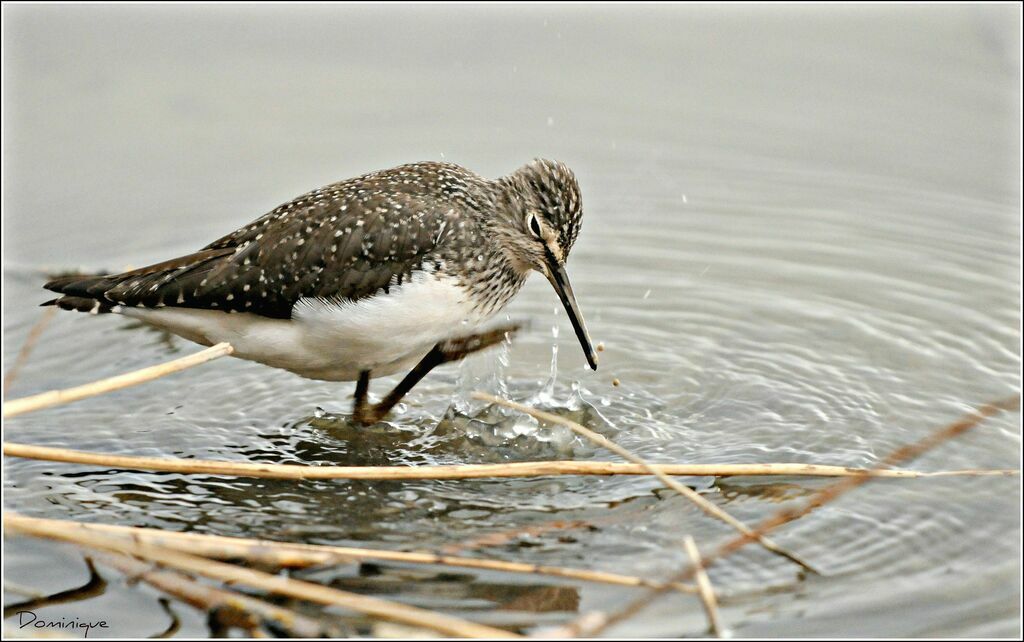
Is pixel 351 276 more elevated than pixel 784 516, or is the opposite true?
pixel 351 276

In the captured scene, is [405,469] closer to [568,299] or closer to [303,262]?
[303,262]

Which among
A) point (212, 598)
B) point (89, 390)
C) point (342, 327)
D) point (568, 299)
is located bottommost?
point (212, 598)

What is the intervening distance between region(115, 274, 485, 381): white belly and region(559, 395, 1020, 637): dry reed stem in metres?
2.52

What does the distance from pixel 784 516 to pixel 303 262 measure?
11.4 feet

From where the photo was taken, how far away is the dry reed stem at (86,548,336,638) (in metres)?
6.09

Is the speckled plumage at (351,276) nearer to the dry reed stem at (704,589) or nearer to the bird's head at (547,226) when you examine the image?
the bird's head at (547,226)

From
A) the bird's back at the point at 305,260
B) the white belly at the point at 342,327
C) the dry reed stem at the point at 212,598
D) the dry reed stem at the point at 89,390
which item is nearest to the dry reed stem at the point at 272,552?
the dry reed stem at the point at 212,598

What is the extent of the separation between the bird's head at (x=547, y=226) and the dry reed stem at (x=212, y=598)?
10.6ft

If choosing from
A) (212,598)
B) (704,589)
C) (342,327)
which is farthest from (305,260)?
(704,589)

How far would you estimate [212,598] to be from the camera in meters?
6.21

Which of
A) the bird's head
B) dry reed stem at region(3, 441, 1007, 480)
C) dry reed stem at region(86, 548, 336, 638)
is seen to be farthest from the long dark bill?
dry reed stem at region(86, 548, 336, 638)

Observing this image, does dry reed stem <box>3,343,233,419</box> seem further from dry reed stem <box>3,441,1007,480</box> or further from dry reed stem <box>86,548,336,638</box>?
dry reed stem <box>86,548,336,638</box>

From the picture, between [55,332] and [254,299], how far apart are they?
2760 mm

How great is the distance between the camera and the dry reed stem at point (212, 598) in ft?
20.0
